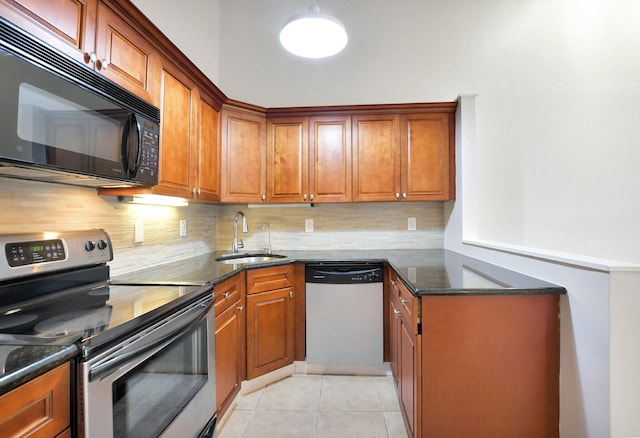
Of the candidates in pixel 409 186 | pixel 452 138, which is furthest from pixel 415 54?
pixel 409 186

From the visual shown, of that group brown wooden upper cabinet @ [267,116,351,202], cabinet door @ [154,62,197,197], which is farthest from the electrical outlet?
brown wooden upper cabinet @ [267,116,351,202]

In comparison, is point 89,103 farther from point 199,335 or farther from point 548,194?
point 548,194

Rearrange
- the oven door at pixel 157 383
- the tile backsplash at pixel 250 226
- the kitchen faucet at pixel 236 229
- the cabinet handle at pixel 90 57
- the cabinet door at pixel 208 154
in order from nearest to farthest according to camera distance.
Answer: the oven door at pixel 157 383 → the cabinet handle at pixel 90 57 → the tile backsplash at pixel 250 226 → the cabinet door at pixel 208 154 → the kitchen faucet at pixel 236 229

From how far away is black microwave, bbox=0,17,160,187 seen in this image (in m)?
0.82

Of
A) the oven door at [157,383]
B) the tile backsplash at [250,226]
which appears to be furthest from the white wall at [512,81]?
the oven door at [157,383]

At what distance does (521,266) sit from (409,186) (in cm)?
117

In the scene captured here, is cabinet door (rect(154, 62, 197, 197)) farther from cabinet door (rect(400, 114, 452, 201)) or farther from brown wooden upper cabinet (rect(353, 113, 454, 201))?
cabinet door (rect(400, 114, 452, 201))

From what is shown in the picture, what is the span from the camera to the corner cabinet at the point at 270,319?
2068mm

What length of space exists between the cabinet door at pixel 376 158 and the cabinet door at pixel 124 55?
1.60 metres

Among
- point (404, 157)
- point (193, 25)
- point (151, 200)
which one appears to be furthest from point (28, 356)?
point (193, 25)

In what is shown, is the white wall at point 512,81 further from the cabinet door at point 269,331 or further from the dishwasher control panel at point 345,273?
the cabinet door at point 269,331

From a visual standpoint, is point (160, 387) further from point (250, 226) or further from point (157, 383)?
point (250, 226)

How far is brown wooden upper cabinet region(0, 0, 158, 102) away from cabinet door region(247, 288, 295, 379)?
1463mm

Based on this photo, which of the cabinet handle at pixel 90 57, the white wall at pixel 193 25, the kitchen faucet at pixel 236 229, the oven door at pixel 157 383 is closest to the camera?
the oven door at pixel 157 383
